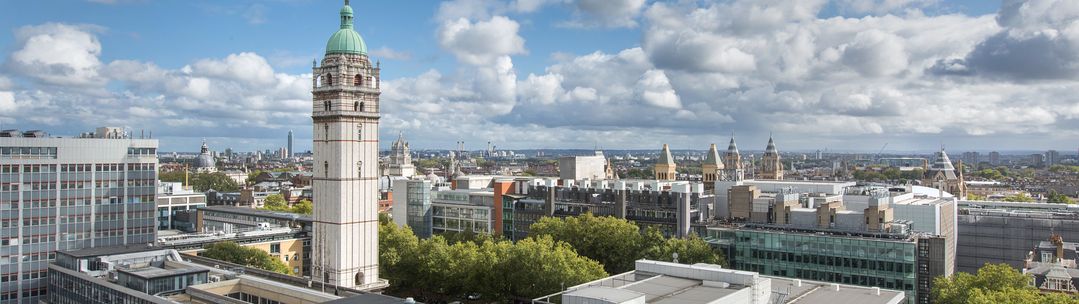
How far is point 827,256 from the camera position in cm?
8556

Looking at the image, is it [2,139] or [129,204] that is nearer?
[2,139]

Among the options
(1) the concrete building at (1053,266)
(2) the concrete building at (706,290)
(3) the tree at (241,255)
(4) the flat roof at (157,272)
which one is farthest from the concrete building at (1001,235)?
(4) the flat roof at (157,272)

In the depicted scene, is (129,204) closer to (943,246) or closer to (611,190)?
(611,190)

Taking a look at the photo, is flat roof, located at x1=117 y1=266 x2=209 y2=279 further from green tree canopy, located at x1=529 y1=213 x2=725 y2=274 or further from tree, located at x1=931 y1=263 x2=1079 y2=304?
tree, located at x1=931 y1=263 x2=1079 y2=304

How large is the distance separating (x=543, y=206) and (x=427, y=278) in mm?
33443

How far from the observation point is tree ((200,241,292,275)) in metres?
86.6

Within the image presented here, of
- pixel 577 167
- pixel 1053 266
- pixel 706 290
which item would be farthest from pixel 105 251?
pixel 577 167

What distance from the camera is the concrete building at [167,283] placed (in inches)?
2242

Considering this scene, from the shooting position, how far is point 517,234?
4958 inches

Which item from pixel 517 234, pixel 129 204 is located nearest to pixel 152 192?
pixel 129 204

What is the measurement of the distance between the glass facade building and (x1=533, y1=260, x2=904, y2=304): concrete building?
817 inches

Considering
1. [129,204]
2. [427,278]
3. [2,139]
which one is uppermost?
[2,139]

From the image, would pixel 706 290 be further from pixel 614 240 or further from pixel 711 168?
pixel 711 168

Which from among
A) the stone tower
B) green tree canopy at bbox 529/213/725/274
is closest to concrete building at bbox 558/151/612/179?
green tree canopy at bbox 529/213/725/274
